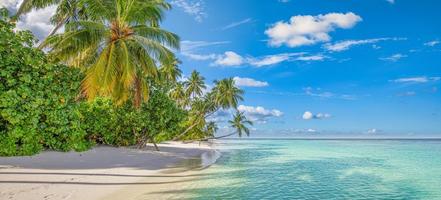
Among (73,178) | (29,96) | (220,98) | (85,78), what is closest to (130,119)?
(85,78)

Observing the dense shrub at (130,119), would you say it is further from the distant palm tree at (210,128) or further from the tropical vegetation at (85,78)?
the distant palm tree at (210,128)

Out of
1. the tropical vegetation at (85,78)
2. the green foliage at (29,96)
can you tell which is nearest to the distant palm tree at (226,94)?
the tropical vegetation at (85,78)

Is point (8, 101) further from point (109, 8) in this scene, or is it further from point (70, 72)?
point (109, 8)

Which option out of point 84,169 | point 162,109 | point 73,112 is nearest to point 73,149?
point 73,112

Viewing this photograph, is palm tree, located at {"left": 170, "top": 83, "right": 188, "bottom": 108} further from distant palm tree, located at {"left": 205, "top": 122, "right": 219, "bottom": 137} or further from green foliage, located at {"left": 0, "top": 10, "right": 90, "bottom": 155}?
green foliage, located at {"left": 0, "top": 10, "right": 90, "bottom": 155}

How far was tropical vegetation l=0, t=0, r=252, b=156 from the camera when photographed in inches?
470

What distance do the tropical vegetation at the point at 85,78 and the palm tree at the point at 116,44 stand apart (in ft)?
0.13

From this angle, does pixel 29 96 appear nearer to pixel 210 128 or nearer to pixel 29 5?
pixel 29 5

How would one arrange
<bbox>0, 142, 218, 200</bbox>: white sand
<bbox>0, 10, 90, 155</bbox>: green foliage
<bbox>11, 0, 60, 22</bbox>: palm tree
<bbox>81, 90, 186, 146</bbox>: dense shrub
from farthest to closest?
1. <bbox>81, 90, 186, 146</bbox>: dense shrub
2. <bbox>11, 0, 60, 22</bbox>: palm tree
3. <bbox>0, 10, 90, 155</bbox>: green foliage
4. <bbox>0, 142, 218, 200</bbox>: white sand

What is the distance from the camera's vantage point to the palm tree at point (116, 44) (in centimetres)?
1425

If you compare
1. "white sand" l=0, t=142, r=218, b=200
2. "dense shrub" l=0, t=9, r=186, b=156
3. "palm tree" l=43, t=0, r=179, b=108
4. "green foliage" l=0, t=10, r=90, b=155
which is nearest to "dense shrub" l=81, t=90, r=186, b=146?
"dense shrub" l=0, t=9, r=186, b=156

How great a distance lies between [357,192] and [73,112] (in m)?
10.8

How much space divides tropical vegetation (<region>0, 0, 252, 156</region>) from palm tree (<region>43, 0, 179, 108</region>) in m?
0.04

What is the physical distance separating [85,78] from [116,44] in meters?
2.00
